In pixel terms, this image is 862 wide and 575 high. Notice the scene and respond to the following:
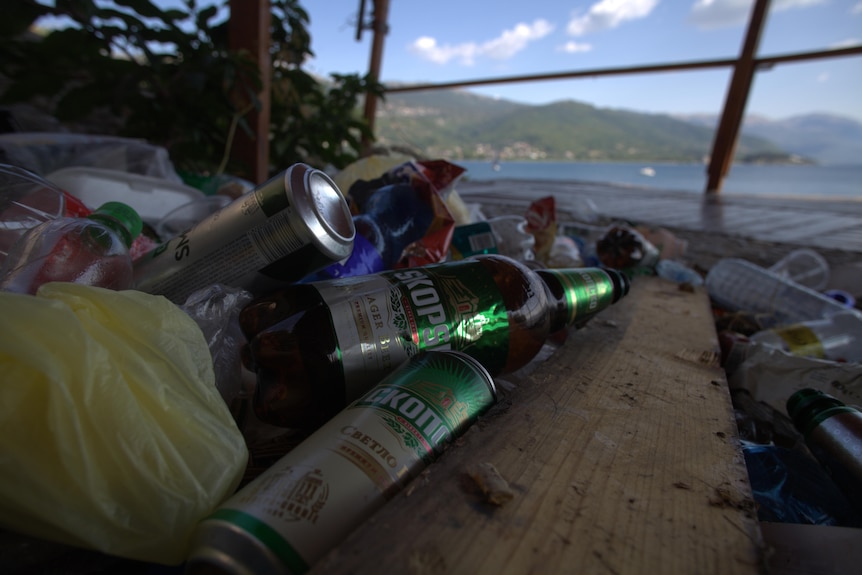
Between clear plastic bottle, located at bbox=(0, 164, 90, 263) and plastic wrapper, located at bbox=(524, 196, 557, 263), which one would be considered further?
plastic wrapper, located at bbox=(524, 196, 557, 263)

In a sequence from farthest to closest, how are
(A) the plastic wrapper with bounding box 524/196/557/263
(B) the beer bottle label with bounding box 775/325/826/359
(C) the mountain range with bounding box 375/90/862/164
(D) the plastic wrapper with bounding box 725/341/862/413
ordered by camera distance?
(C) the mountain range with bounding box 375/90/862/164
(A) the plastic wrapper with bounding box 524/196/557/263
(B) the beer bottle label with bounding box 775/325/826/359
(D) the plastic wrapper with bounding box 725/341/862/413

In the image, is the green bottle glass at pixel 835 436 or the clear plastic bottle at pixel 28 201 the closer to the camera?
the green bottle glass at pixel 835 436

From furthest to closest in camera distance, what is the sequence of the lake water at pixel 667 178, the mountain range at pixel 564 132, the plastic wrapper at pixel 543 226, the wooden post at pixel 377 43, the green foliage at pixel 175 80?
the mountain range at pixel 564 132, the lake water at pixel 667 178, the wooden post at pixel 377 43, the green foliage at pixel 175 80, the plastic wrapper at pixel 543 226

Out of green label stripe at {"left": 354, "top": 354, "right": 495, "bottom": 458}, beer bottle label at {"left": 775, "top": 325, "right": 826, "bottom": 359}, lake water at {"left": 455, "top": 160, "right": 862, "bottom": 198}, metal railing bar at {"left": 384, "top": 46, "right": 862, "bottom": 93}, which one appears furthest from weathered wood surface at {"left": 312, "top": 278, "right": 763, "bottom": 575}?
metal railing bar at {"left": 384, "top": 46, "right": 862, "bottom": 93}

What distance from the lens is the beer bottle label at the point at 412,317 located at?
0.67 m

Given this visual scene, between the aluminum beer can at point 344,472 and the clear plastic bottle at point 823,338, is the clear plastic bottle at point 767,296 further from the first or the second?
the aluminum beer can at point 344,472

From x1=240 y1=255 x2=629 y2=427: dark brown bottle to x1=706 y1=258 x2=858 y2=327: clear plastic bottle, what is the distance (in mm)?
1310

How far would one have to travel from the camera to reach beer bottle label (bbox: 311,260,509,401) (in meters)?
0.67

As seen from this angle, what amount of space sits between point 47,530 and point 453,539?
407mm

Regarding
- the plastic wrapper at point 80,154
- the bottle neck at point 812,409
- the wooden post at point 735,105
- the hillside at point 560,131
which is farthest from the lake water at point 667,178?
the hillside at point 560,131

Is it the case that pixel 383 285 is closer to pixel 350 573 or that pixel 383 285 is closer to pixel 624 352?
pixel 350 573

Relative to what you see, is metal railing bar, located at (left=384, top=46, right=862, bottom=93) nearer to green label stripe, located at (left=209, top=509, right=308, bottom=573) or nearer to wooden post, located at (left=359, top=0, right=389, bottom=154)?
wooden post, located at (left=359, top=0, right=389, bottom=154)

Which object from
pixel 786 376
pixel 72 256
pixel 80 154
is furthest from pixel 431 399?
pixel 80 154

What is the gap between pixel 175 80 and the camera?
2.46m
